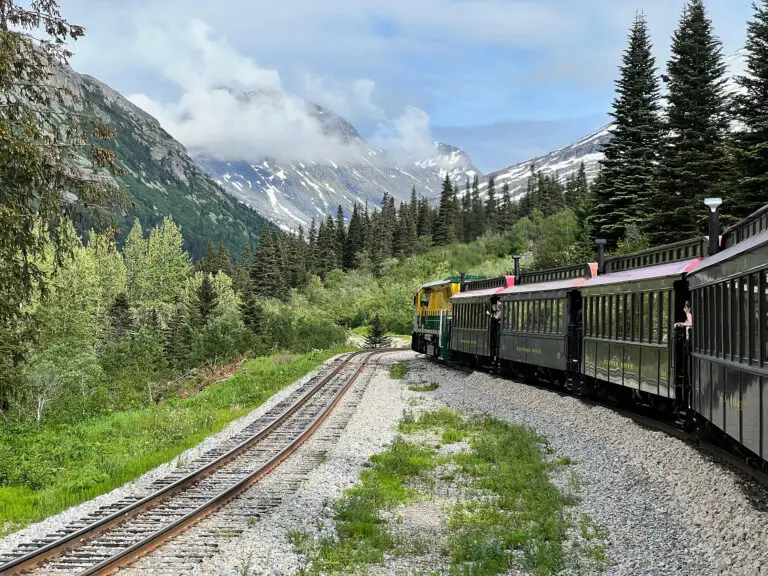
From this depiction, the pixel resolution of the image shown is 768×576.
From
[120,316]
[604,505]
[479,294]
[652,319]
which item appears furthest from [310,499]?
[120,316]

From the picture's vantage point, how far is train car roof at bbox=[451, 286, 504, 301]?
28875 mm

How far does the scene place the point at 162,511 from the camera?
34.6ft

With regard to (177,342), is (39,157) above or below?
above

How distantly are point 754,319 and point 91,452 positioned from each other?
12.6 meters

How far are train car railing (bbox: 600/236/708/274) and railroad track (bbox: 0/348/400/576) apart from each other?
8.51 m


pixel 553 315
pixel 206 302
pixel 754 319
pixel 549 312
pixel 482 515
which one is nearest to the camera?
pixel 754 319

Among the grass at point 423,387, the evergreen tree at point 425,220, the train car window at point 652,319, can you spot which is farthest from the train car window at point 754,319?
the evergreen tree at point 425,220

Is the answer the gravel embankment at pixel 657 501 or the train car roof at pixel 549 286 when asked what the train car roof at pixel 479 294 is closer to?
the train car roof at pixel 549 286

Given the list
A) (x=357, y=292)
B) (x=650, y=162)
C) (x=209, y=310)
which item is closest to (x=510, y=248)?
(x=357, y=292)

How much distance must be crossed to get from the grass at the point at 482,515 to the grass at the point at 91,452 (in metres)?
4.09

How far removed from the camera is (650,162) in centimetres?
4781

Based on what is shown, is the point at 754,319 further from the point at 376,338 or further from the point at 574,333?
the point at 376,338

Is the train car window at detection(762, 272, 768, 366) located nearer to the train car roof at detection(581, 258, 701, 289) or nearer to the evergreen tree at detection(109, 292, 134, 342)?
the train car roof at detection(581, 258, 701, 289)

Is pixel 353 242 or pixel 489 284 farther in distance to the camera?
pixel 353 242
